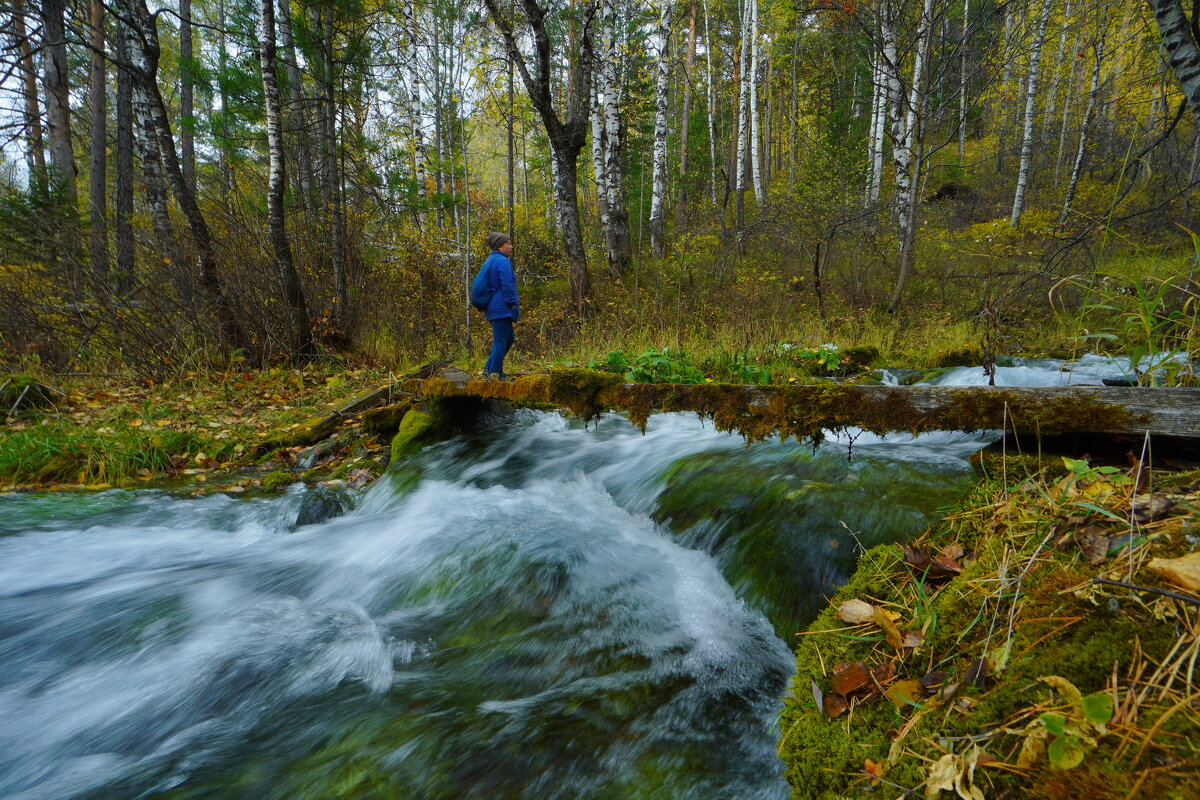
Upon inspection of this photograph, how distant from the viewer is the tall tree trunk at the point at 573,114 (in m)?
9.30

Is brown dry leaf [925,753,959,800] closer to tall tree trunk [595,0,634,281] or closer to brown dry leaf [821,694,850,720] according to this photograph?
brown dry leaf [821,694,850,720]

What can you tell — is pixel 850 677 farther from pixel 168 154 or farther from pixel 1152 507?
pixel 168 154

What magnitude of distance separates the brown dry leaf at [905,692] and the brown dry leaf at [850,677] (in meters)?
0.11

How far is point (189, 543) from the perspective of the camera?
3916 mm

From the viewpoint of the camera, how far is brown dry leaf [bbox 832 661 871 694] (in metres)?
1.52

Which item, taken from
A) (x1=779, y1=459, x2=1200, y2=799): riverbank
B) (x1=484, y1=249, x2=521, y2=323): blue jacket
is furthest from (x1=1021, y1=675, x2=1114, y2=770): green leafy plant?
(x1=484, y1=249, x2=521, y2=323): blue jacket

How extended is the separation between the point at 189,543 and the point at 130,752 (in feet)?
7.19

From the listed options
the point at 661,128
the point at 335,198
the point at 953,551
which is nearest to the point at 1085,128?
the point at 953,551

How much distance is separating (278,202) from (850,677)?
9.57 m

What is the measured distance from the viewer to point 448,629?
2.88m

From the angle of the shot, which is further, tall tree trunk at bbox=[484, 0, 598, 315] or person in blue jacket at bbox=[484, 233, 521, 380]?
tall tree trunk at bbox=[484, 0, 598, 315]

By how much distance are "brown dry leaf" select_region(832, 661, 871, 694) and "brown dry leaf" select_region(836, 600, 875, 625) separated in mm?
211

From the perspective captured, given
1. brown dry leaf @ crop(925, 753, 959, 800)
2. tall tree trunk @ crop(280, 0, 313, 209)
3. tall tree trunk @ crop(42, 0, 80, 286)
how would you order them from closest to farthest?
brown dry leaf @ crop(925, 753, 959, 800) → tall tree trunk @ crop(42, 0, 80, 286) → tall tree trunk @ crop(280, 0, 313, 209)

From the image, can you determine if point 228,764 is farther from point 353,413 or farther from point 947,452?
point 353,413
